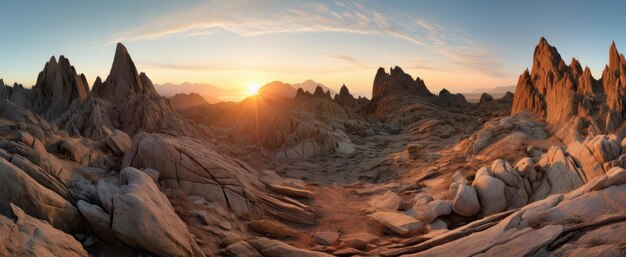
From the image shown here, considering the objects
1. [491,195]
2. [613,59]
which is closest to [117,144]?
[491,195]

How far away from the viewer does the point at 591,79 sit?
26.8 m

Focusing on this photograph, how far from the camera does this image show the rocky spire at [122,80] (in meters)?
37.8

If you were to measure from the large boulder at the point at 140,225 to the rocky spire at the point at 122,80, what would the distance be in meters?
30.2

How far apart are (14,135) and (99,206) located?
7.79m

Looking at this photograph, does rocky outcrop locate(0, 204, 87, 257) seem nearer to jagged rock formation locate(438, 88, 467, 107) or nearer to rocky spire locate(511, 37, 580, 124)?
rocky spire locate(511, 37, 580, 124)

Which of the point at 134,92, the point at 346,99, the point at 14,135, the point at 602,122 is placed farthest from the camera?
the point at 346,99

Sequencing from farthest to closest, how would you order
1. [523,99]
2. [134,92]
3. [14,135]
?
1. [134,92]
2. [523,99]
3. [14,135]

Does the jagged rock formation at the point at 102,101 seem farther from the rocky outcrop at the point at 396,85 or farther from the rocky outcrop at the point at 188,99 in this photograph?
the rocky outcrop at the point at 396,85

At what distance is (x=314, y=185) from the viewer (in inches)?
995

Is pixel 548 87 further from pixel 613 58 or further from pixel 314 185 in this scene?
pixel 314 185

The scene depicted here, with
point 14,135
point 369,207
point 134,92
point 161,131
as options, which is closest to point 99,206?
point 14,135

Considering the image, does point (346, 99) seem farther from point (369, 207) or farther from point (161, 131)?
point (369, 207)

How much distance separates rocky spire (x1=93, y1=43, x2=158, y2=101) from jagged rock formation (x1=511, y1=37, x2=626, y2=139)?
125ft

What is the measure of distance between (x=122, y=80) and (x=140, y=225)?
33.8 metres
